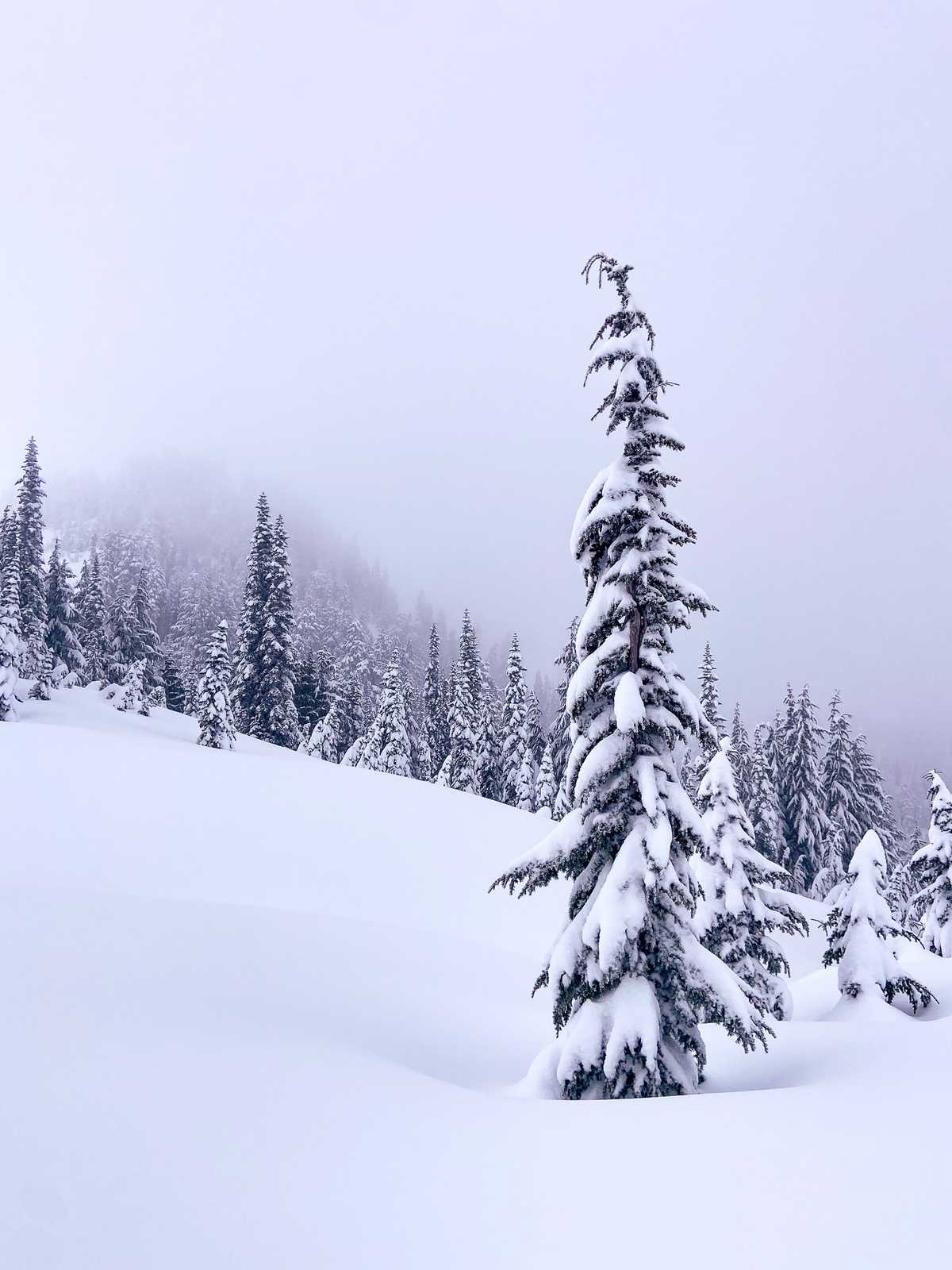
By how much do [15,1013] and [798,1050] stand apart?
29.1 ft

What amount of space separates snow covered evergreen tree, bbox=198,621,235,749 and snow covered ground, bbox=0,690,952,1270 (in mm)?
25405

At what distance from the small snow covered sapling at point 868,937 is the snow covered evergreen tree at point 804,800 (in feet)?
117

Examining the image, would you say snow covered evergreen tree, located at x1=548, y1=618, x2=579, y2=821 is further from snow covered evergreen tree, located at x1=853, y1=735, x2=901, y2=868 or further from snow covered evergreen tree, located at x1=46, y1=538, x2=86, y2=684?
snow covered evergreen tree, located at x1=46, y1=538, x2=86, y2=684

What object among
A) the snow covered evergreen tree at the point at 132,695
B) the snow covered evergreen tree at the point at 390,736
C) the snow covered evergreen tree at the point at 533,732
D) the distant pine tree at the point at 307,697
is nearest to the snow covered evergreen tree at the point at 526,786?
the snow covered evergreen tree at the point at 533,732

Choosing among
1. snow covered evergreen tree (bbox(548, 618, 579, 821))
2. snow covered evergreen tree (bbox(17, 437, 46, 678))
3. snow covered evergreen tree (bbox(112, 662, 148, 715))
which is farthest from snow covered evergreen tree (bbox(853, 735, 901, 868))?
snow covered evergreen tree (bbox(17, 437, 46, 678))

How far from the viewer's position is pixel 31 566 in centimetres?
4488

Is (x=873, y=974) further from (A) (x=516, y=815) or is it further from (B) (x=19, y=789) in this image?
(B) (x=19, y=789)

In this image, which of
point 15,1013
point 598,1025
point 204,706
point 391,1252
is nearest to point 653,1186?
point 391,1252

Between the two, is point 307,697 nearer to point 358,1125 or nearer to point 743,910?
point 743,910

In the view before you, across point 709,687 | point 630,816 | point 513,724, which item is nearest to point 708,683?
point 709,687

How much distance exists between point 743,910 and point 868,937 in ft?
7.53

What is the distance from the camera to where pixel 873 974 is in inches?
530

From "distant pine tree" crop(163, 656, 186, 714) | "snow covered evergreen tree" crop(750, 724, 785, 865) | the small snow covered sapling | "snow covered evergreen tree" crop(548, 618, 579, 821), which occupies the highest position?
"distant pine tree" crop(163, 656, 186, 714)

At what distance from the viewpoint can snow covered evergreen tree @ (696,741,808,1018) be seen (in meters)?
15.0
